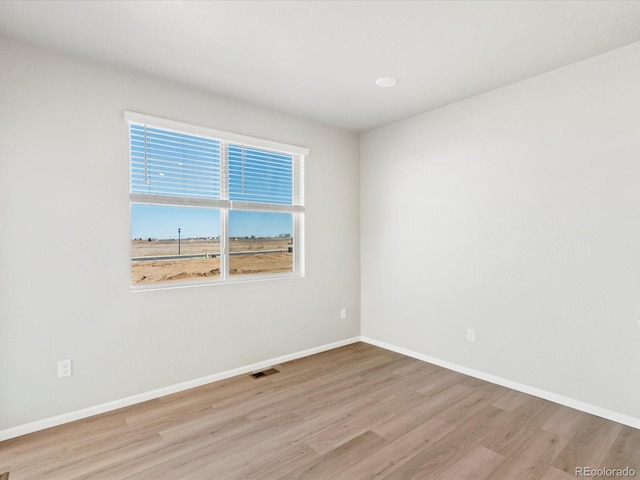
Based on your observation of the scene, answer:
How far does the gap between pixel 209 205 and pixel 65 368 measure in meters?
1.62

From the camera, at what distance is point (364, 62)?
2545mm

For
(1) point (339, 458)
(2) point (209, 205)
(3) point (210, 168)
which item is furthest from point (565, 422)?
(3) point (210, 168)

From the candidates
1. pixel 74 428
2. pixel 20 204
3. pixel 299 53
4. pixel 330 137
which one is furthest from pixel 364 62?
pixel 74 428

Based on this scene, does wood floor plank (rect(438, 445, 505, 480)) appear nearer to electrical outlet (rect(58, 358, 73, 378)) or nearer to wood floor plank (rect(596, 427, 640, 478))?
wood floor plank (rect(596, 427, 640, 478))

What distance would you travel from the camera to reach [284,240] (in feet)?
12.1

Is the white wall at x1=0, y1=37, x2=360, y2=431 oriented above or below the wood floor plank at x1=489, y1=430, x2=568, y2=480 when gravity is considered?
above

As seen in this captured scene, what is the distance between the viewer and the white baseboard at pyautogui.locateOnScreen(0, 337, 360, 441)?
2.24 metres

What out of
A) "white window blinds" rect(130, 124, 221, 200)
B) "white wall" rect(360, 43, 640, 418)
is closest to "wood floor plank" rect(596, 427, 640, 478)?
"white wall" rect(360, 43, 640, 418)

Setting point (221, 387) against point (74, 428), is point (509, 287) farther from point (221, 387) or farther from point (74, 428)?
point (74, 428)

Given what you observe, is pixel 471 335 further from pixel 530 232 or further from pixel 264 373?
pixel 264 373

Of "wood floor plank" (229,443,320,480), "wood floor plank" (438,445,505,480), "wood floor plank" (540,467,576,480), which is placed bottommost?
"wood floor plank" (438,445,505,480)

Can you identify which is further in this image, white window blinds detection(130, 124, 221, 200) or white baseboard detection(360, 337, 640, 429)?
white window blinds detection(130, 124, 221, 200)

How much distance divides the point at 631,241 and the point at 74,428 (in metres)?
4.05

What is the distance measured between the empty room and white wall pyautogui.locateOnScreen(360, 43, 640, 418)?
2cm
